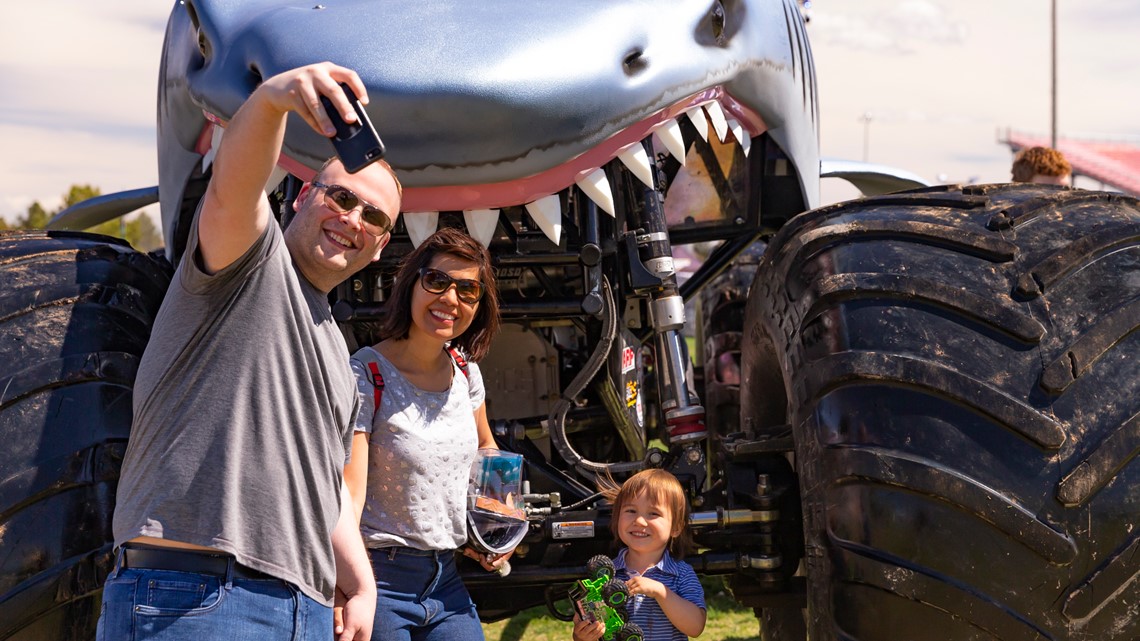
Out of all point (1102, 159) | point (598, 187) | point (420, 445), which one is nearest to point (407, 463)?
point (420, 445)

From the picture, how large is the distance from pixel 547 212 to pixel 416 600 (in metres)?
1.06

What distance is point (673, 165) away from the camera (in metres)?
3.78

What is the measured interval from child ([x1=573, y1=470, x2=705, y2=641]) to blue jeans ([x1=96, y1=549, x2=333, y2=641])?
1.11 metres

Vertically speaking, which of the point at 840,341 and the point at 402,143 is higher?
the point at 402,143

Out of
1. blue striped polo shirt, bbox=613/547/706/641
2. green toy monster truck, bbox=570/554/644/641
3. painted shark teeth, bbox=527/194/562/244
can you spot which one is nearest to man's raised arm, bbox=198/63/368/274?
painted shark teeth, bbox=527/194/562/244

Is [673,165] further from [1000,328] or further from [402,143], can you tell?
[1000,328]

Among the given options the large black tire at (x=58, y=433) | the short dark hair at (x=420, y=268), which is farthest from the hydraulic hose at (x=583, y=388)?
A: the large black tire at (x=58, y=433)

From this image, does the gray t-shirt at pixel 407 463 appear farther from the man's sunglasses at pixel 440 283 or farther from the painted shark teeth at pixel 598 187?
the painted shark teeth at pixel 598 187

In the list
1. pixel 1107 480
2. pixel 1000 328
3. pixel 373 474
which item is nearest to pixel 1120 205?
pixel 1000 328

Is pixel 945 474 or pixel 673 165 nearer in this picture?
pixel 945 474

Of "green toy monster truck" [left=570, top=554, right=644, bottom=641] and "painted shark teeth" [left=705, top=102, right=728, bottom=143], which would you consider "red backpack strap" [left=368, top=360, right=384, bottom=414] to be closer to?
"green toy monster truck" [left=570, top=554, right=644, bottom=641]

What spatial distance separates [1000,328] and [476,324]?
1239 millimetres

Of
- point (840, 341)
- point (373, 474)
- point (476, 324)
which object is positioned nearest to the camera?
point (840, 341)

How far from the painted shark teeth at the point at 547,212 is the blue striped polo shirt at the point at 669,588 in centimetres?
89
